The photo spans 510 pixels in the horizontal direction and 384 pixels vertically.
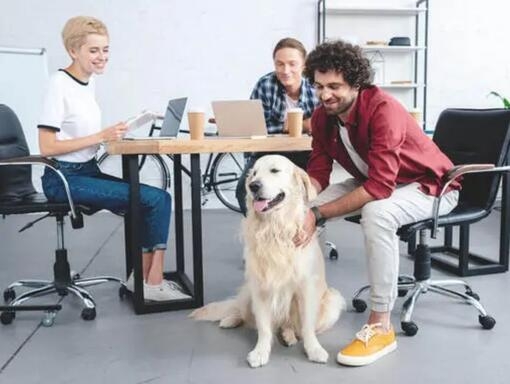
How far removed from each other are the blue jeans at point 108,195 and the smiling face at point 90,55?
41 centimetres

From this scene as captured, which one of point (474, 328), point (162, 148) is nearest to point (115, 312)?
point (162, 148)

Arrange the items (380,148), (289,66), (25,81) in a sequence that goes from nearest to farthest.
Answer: (380,148), (289,66), (25,81)

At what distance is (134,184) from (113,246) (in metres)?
1.58

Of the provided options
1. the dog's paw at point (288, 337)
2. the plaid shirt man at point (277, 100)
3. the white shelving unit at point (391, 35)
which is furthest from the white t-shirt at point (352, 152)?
the white shelving unit at point (391, 35)

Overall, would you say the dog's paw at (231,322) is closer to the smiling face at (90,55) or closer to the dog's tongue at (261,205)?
the dog's tongue at (261,205)

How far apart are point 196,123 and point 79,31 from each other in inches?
26.1

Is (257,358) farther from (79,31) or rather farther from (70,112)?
(79,31)

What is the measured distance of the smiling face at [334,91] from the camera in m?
1.99

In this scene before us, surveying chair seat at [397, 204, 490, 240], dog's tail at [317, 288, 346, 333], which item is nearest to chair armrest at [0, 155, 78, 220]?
dog's tail at [317, 288, 346, 333]

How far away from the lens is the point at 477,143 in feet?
8.39

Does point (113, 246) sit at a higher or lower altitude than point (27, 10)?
lower

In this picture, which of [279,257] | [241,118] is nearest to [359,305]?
[279,257]

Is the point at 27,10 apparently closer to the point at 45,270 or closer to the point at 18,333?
the point at 45,270

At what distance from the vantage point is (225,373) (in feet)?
5.95
